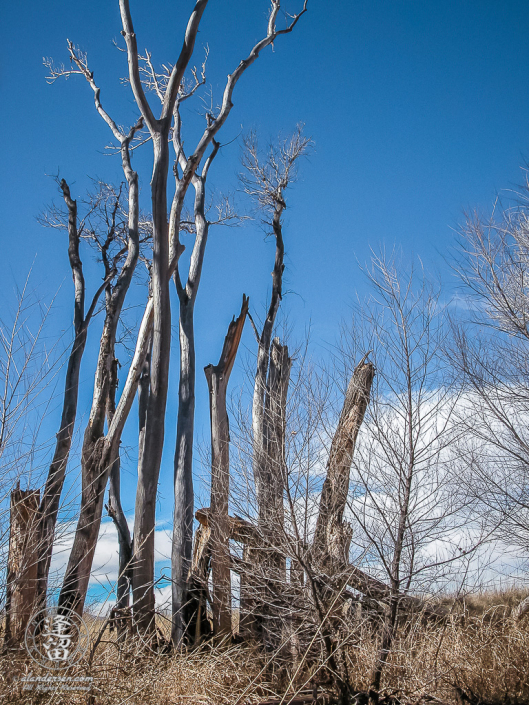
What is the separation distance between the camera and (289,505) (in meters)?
5.16

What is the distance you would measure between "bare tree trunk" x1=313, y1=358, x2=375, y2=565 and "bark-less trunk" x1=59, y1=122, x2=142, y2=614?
2511 millimetres

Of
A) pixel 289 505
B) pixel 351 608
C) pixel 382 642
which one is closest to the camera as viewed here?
pixel 382 642

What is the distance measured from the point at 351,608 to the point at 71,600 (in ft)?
10.7

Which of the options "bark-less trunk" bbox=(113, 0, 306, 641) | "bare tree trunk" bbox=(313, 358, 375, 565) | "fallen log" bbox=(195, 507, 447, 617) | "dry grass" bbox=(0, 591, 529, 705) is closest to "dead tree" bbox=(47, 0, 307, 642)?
"bark-less trunk" bbox=(113, 0, 306, 641)

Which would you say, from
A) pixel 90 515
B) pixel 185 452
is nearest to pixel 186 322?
pixel 185 452

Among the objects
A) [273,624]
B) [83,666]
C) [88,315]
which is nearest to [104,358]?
[88,315]

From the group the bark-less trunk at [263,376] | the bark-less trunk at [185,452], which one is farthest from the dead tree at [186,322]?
the bark-less trunk at [263,376]

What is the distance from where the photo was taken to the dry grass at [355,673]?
3832 millimetres

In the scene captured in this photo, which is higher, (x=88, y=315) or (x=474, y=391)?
(x=88, y=315)

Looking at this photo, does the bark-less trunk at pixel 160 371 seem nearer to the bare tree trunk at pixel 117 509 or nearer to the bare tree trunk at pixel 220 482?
the bare tree trunk at pixel 220 482

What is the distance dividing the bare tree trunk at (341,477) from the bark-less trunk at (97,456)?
98.9 inches

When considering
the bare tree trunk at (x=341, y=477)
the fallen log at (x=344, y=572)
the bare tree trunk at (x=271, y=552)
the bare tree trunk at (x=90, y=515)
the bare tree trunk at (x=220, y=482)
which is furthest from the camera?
the bare tree trunk at (x=220, y=482)

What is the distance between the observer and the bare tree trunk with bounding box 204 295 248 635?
21.9ft

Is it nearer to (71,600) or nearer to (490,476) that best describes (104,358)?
(71,600)
